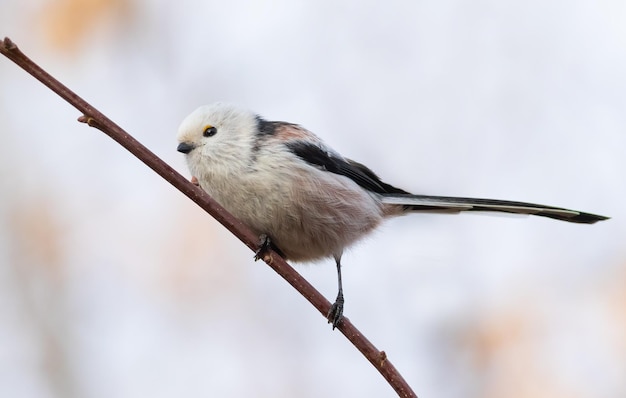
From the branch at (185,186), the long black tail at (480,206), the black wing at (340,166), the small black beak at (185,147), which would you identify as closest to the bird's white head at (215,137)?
the small black beak at (185,147)

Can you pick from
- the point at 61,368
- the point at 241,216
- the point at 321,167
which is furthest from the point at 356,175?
the point at 61,368

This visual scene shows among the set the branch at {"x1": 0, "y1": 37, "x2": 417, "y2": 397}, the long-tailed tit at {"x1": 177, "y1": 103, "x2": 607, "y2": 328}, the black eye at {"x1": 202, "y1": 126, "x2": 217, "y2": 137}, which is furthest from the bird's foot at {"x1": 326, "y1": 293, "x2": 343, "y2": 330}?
the black eye at {"x1": 202, "y1": 126, "x2": 217, "y2": 137}

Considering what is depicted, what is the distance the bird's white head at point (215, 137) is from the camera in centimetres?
281

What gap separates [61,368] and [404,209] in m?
2.74

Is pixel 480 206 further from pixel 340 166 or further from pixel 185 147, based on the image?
pixel 185 147

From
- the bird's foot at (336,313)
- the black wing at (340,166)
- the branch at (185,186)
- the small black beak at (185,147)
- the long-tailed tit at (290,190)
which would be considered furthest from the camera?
the black wing at (340,166)

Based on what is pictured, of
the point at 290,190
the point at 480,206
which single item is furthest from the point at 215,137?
the point at 480,206

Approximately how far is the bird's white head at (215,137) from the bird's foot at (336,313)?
2.16ft

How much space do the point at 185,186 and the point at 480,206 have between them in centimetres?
138

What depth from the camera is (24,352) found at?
482 cm

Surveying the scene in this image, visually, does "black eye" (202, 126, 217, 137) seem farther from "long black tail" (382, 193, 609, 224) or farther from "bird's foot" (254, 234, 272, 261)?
"long black tail" (382, 193, 609, 224)

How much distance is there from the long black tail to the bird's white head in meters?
0.73

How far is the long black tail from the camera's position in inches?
102

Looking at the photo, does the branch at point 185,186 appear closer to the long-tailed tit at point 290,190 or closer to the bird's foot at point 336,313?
the bird's foot at point 336,313
